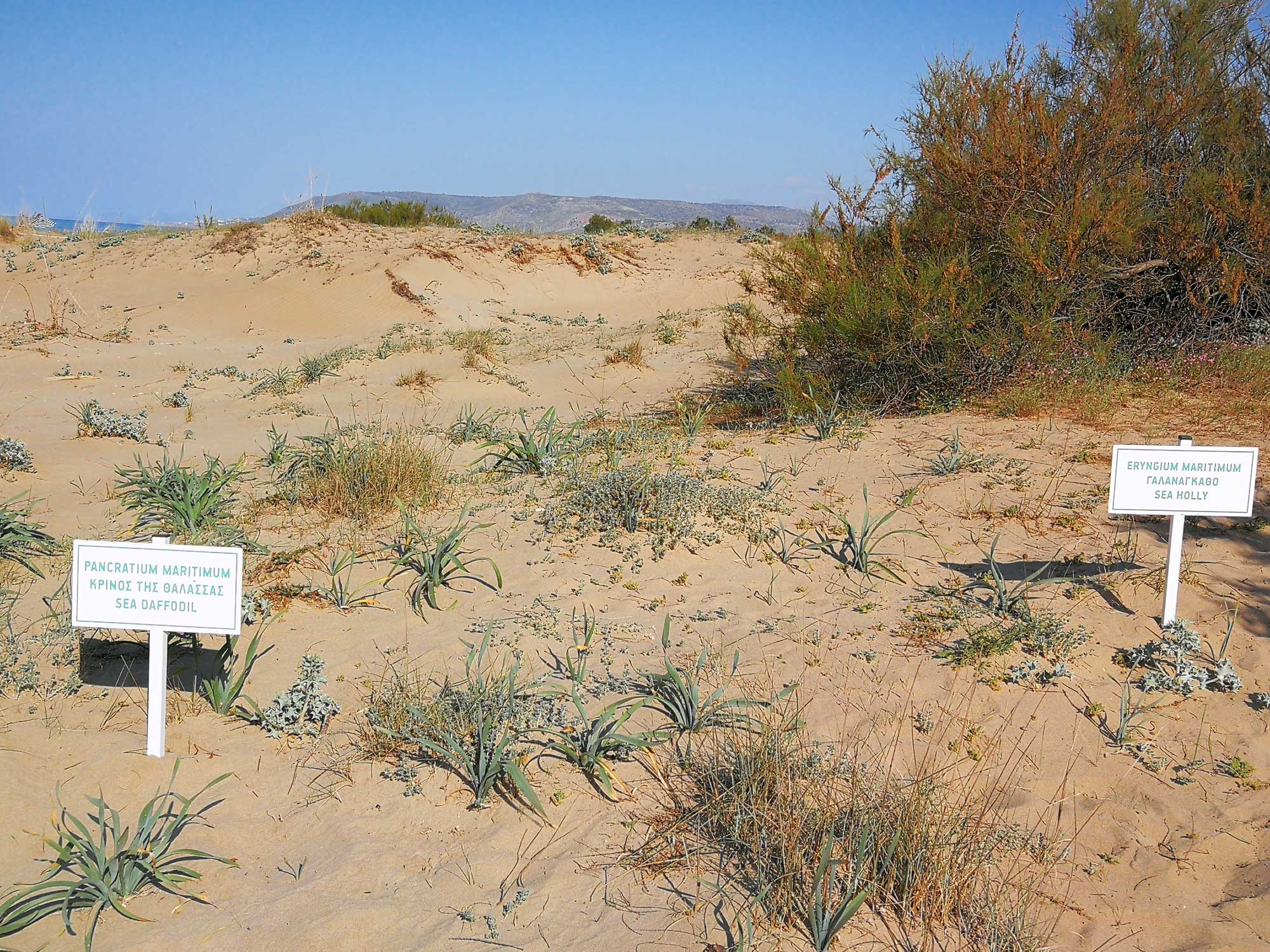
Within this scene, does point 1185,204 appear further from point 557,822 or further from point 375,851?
point 375,851

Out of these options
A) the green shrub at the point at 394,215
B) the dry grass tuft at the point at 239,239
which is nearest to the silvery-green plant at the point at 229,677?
the dry grass tuft at the point at 239,239

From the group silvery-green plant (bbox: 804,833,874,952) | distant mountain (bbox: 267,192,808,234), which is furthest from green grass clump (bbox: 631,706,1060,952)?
distant mountain (bbox: 267,192,808,234)

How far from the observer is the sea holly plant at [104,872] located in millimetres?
2611

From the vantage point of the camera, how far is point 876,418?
7.28 meters

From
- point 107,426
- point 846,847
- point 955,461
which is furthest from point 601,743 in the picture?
point 107,426

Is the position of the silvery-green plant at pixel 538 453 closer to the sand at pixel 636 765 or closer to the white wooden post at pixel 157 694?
the sand at pixel 636 765

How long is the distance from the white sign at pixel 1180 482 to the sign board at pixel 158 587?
352cm

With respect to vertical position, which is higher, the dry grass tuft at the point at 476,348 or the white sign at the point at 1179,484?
the dry grass tuft at the point at 476,348

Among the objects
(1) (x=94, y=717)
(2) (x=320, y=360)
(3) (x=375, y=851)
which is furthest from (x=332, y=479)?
(2) (x=320, y=360)

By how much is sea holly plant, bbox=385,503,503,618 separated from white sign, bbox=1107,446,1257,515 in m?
2.82

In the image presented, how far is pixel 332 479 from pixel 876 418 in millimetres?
3974

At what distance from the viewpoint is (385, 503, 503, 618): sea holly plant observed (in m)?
4.70

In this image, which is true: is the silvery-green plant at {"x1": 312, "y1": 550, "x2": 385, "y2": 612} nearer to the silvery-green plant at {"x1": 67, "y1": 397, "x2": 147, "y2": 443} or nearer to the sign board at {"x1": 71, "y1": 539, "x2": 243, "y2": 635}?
the sign board at {"x1": 71, "y1": 539, "x2": 243, "y2": 635}

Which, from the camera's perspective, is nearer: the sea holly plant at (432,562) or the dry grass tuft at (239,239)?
the sea holly plant at (432,562)
